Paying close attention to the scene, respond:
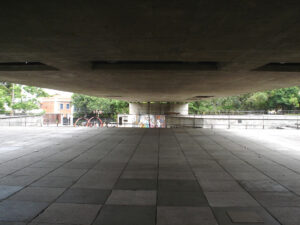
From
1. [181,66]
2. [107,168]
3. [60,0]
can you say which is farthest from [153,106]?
[60,0]

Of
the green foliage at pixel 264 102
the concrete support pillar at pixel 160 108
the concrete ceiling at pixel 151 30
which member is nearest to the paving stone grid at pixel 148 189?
the concrete ceiling at pixel 151 30

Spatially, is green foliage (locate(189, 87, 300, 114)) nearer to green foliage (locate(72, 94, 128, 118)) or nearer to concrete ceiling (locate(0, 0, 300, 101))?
green foliage (locate(72, 94, 128, 118))

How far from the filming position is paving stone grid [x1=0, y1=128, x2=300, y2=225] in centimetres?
436

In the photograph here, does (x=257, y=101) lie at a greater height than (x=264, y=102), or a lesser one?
greater

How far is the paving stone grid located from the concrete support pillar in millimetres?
37925

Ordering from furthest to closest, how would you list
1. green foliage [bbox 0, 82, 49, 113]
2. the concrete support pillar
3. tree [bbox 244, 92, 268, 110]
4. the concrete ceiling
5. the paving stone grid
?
tree [bbox 244, 92, 268, 110] → the concrete support pillar → green foliage [bbox 0, 82, 49, 113] → the concrete ceiling → the paving stone grid

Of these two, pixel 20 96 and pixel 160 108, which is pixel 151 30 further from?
pixel 160 108

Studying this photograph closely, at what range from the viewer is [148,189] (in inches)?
232

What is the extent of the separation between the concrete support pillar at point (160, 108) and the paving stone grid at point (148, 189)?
124 feet

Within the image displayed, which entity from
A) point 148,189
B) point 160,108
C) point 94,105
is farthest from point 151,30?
point 94,105

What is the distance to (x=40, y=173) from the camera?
284 inches

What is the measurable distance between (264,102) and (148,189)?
56.0m

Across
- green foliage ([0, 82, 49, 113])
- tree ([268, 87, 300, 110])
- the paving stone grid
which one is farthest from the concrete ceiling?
tree ([268, 87, 300, 110])

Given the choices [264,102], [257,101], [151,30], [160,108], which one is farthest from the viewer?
[257,101]
